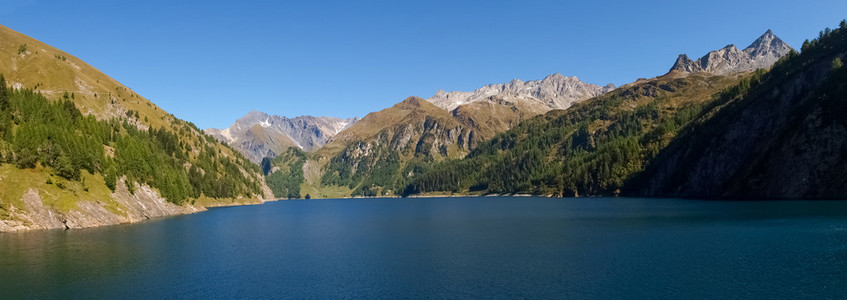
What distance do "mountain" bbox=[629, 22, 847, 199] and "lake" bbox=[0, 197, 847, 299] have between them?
57442mm

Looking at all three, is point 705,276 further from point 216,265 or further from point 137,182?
point 137,182

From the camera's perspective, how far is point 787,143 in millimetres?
150125

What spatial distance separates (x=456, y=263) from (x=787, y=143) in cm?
14624

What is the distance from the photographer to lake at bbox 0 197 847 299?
44.3 meters

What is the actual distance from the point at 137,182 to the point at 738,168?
205 m

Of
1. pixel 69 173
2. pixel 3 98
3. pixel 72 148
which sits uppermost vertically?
pixel 3 98

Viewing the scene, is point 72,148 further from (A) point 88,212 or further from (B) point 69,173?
(A) point 88,212

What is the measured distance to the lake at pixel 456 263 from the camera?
44281 millimetres

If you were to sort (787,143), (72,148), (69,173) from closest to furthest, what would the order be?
(69,173) → (72,148) → (787,143)

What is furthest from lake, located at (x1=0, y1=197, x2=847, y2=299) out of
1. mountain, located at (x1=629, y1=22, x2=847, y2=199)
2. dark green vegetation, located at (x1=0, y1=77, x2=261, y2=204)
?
mountain, located at (x1=629, y1=22, x2=847, y2=199)

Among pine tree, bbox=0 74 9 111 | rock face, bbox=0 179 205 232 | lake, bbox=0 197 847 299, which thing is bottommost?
lake, bbox=0 197 847 299

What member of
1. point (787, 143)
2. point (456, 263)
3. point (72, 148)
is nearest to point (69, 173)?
point (72, 148)

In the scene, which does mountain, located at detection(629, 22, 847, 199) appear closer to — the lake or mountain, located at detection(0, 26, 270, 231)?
the lake

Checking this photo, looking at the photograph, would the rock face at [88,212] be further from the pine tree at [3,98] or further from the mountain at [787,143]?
the mountain at [787,143]
